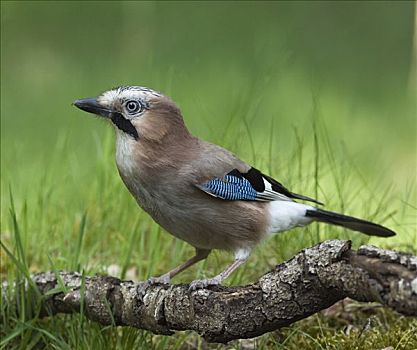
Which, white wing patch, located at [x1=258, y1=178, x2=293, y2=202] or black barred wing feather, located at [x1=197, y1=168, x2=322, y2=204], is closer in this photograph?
black barred wing feather, located at [x1=197, y1=168, x2=322, y2=204]

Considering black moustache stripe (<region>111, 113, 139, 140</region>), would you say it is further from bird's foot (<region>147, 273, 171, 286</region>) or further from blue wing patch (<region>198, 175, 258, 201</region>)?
bird's foot (<region>147, 273, 171, 286</region>)

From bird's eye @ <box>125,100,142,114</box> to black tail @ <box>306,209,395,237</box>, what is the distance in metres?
0.99

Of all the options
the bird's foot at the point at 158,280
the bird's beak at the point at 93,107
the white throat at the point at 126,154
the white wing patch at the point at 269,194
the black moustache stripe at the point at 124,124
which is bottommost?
the bird's foot at the point at 158,280

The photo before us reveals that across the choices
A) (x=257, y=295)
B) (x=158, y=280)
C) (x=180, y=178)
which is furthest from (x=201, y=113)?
(x=257, y=295)

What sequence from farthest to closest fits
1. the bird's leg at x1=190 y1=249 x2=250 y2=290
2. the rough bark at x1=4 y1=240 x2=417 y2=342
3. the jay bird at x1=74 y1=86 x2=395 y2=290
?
the jay bird at x1=74 y1=86 x2=395 y2=290 < the bird's leg at x1=190 y1=249 x2=250 y2=290 < the rough bark at x1=4 y1=240 x2=417 y2=342

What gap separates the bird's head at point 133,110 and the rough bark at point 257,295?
0.67m

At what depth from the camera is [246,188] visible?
4.21 meters

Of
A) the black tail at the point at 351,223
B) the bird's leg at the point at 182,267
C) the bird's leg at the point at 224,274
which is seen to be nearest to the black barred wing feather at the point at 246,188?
the black tail at the point at 351,223

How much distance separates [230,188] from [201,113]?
5.60 feet

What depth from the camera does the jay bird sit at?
3.96 m

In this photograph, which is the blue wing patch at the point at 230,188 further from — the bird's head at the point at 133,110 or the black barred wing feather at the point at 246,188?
the bird's head at the point at 133,110

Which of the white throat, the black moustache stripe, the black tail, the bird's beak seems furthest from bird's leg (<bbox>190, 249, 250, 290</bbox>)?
the bird's beak

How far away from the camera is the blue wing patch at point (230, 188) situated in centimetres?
403

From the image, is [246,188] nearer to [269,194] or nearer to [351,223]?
[269,194]
